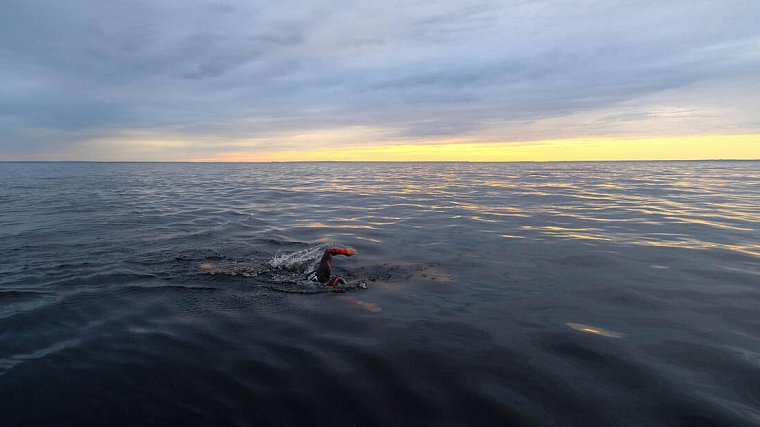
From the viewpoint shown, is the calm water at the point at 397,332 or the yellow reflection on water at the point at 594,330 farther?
the yellow reflection on water at the point at 594,330

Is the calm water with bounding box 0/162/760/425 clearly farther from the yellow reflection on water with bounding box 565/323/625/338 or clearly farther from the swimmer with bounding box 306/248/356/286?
the swimmer with bounding box 306/248/356/286

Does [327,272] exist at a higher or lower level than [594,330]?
higher

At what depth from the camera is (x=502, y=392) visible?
16.4 feet

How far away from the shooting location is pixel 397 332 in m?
6.72

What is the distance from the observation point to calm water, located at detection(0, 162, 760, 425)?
471cm

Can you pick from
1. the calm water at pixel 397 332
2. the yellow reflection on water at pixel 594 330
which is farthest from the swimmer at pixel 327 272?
the yellow reflection on water at pixel 594 330

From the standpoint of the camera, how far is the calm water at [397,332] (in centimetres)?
471

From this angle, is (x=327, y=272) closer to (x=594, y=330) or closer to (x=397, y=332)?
(x=397, y=332)

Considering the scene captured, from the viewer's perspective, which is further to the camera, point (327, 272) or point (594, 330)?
point (327, 272)

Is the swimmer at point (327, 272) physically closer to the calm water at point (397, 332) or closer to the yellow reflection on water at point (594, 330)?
the calm water at point (397, 332)

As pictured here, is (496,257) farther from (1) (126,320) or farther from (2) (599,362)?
(1) (126,320)

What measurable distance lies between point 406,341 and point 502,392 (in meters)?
1.80

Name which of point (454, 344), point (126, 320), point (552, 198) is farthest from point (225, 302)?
point (552, 198)

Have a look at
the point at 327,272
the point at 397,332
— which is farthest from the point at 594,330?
the point at 327,272
